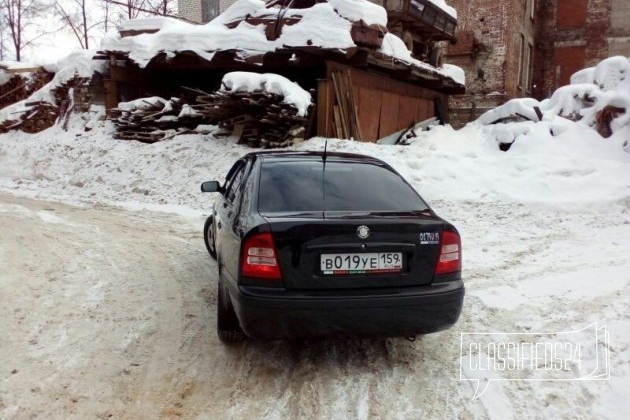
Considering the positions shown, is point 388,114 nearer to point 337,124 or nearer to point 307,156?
point 337,124

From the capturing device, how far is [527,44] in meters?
24.2

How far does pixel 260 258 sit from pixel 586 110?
461 inches

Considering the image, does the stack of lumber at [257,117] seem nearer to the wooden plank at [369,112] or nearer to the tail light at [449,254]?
the wooden plank at [369,112]

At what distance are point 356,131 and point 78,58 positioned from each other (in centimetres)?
964

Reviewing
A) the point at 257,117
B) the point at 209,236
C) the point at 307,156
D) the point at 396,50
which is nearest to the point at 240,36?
the point at 257,117

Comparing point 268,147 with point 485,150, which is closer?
point 268,147

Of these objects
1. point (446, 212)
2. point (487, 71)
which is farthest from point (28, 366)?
point (487, 71)

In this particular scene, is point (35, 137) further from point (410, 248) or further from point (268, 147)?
point (410, 248)

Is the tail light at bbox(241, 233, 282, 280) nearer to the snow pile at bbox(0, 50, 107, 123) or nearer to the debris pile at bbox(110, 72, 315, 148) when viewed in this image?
the debris pile at bbox(110, 72, 315, 148)

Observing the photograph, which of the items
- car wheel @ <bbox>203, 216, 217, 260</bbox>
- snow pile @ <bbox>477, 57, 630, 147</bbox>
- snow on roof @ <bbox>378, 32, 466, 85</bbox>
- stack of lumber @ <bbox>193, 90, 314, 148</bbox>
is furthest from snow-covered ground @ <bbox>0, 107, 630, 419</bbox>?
snow on roof @ <bbox>378, 32, 466, 85</bbox>

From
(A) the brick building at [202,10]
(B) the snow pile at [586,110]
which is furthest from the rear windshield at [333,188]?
(A) the brick building at [202,10]

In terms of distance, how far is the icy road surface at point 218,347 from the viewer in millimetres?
3049

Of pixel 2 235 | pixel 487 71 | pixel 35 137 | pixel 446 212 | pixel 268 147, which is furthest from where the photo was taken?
pixel 487 71

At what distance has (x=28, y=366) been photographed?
11.3 ft
